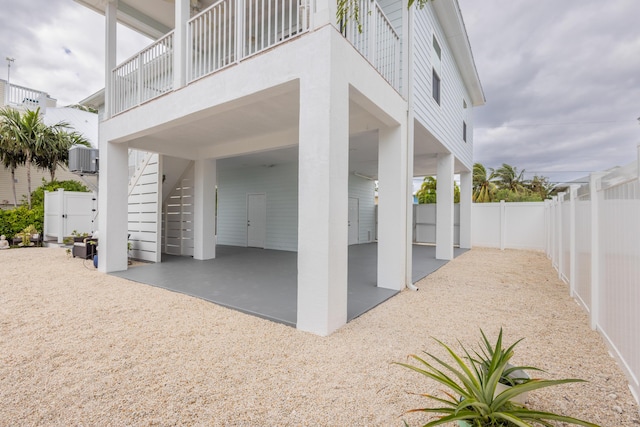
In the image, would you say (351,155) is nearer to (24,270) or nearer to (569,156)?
(24,270)

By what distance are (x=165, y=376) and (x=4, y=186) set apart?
17228mm

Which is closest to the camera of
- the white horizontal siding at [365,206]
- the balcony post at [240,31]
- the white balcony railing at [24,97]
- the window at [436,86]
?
the balcony post at [240,31]

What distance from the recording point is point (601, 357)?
2666 mm

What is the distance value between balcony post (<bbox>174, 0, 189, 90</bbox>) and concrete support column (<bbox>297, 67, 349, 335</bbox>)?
2.75m

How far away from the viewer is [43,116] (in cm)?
1574

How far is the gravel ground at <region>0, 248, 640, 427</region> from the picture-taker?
192 cm

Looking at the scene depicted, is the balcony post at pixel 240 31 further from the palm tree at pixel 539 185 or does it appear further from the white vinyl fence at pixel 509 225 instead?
the palm tree at pixel 539 185

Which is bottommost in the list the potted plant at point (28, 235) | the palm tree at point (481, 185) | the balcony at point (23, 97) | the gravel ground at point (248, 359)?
the gravel ground at point (248, 359)

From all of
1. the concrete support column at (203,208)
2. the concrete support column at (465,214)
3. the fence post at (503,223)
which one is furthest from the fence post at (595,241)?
the fence post at (503,223)

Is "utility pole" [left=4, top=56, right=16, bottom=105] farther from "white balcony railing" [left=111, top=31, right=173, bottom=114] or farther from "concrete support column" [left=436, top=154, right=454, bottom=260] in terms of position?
"concrete support column" [left=436, top=154, right=454, bottom=260]

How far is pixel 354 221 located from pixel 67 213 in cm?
1173

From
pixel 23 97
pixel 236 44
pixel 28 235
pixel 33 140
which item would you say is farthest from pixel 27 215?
pixel 236 44

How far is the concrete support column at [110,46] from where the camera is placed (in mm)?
6273

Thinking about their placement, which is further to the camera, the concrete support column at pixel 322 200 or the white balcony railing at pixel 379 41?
the white balcony railing at pixel 379 41
